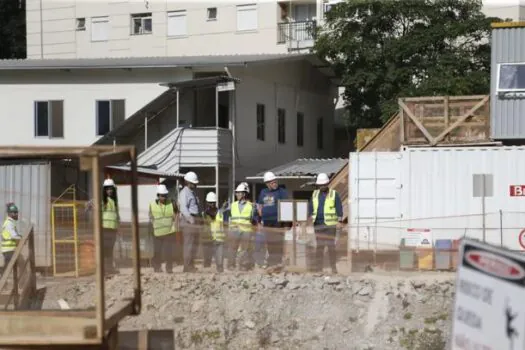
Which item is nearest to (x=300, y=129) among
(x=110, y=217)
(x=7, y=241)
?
(x=110, y=217)

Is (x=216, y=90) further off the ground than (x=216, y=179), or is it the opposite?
(x=216, y=90)

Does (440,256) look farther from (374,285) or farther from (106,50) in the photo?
(106,50)

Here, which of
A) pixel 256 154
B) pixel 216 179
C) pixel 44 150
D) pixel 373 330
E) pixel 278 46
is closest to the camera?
pixel 44 150

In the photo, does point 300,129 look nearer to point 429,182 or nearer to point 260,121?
point 260,121

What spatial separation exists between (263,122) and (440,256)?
18.7 meters

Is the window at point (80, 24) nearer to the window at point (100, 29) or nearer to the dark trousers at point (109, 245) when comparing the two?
the window at point (100, 29)

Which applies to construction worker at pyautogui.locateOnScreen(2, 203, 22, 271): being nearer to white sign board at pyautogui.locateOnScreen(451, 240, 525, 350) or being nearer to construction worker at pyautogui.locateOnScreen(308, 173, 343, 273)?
construction worker at pyautogui.locateOnScreen(308, 173, 343, 273)

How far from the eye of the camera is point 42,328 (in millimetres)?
9172

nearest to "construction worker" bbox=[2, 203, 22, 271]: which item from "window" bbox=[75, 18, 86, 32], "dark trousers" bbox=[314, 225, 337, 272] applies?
"dark trousers" bbox=[314, 225, 337, 272]

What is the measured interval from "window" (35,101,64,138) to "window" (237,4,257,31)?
15.4m

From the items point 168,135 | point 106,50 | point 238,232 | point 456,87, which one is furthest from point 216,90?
point 106,50

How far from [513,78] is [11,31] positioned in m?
37.2

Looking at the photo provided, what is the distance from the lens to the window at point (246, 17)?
47.8 m

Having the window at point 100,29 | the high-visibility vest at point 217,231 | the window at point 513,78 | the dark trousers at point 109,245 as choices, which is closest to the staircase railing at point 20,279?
the dark trousers at point 109,245
